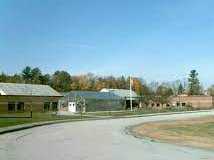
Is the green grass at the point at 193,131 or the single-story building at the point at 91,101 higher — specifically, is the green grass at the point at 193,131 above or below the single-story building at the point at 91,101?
below

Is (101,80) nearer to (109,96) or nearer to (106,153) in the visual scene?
(109,96)

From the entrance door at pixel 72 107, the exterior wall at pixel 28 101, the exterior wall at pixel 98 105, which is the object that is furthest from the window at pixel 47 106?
the exterior wall at pixel 98 105

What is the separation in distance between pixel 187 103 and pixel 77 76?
4765 cm

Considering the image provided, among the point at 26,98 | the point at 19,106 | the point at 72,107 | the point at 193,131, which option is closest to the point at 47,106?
the point at 26,98

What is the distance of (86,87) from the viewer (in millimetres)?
158500

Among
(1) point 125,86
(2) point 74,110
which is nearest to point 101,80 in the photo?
(1) point 125,86

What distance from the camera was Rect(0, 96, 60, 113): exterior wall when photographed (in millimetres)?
89875

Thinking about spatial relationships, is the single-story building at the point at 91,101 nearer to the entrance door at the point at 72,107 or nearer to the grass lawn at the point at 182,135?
the entrance door at the point at 72,107

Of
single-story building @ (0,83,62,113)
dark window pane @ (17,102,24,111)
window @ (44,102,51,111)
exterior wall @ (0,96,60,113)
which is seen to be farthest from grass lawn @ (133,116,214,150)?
window @ (44,102,51,111)

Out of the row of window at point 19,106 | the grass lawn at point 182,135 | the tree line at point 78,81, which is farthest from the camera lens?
the tree line at point 78,81

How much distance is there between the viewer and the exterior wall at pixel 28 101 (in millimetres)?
89875

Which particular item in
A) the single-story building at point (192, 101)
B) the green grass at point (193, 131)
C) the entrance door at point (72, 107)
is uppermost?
the single-story building at point (192, 101)

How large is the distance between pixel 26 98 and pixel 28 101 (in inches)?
28.7

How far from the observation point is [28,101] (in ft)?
310
